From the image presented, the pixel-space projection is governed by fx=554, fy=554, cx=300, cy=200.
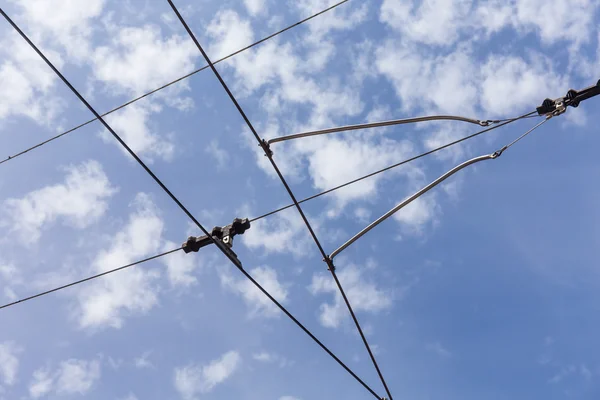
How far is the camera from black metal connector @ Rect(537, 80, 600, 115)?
9613 mm

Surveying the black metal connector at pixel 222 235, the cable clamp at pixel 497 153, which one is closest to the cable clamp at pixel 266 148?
the black metal connector at pixel 222 235

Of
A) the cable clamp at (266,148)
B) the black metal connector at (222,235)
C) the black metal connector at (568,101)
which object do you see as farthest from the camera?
the black metal connector at (222,235)

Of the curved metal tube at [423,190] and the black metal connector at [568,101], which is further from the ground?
the black metal connector at [568,101]

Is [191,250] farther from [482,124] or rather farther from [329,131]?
[482,124]

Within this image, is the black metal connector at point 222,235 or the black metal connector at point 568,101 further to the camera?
the black metal connector at point 222,235

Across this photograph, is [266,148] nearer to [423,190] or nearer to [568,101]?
[423,190]

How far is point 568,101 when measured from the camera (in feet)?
32.4

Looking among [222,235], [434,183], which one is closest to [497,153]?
[434,183]

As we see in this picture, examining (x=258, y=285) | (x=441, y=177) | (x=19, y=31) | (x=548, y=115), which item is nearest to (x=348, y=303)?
(x=258, y=285)

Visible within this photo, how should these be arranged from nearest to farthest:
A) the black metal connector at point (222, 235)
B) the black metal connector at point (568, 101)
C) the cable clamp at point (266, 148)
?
the black metal connector at point (568, 101) → the cable clamp at point (266, 148) → the black metal connector at point (222, 235)

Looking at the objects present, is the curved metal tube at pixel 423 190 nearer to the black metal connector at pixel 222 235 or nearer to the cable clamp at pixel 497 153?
the cable clamp at pixel 497 153

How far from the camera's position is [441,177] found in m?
10.4

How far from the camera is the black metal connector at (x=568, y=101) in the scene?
31.5 ft

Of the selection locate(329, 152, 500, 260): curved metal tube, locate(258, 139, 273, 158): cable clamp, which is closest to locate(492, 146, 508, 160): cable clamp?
locate(329, 152, 500, 260): curved metal tube
